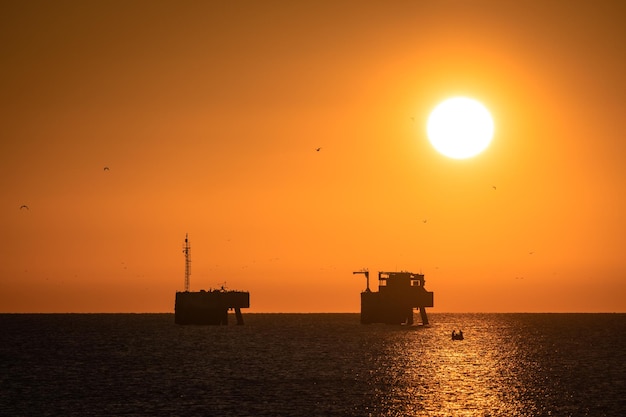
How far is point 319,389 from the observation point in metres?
86.7

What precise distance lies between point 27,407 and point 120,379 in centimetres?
2358

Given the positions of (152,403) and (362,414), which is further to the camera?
(152,403)

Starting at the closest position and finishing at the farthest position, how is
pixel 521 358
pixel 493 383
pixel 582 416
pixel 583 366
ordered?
pixel 582 416
pixel 493 383
pixel 583 366
pixel 521 358

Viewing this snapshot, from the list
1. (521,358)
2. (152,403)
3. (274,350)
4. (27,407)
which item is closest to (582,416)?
(152,403)

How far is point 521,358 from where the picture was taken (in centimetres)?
13375

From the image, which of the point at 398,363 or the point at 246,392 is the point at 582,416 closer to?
the point at 246,392

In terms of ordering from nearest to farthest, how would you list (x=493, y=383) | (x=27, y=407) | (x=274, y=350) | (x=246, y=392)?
(x=27, y=407) < (x=246, y=392) < (x=493, y=383) < (x=274, y=350)

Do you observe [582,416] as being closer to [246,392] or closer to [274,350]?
[246,392]

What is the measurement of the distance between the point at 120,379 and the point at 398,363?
3694cm

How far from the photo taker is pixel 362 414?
230 ft

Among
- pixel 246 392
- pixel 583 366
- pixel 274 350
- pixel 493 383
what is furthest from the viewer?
pixel 274 350

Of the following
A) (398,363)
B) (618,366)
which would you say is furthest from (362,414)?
(618,366)

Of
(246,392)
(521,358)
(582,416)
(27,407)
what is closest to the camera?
(582,416)

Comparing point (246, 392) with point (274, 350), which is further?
point (274, 350)
